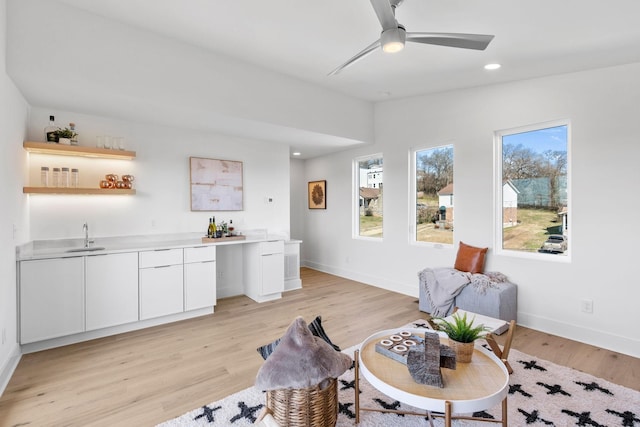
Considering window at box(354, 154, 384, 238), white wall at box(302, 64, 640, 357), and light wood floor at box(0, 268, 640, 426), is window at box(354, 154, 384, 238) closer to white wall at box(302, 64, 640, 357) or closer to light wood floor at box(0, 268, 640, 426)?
white wall at box(302, 64, 640, 357)

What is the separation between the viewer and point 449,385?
1.59 meters

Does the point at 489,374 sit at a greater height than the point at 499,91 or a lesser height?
lesser

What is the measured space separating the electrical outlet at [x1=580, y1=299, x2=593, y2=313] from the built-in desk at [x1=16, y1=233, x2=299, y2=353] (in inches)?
142

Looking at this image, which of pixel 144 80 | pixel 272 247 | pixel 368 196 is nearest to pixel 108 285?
pixel 272 247

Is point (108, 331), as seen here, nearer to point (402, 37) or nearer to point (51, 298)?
point (51, 298)

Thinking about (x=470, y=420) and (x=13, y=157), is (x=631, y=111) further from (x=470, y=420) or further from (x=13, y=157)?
(x=13, y=157)

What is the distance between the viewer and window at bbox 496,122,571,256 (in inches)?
131

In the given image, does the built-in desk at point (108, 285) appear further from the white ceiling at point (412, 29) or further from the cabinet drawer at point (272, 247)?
the white ceiling at point (412, 29)

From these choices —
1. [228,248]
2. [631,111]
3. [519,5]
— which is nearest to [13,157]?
[228,248]

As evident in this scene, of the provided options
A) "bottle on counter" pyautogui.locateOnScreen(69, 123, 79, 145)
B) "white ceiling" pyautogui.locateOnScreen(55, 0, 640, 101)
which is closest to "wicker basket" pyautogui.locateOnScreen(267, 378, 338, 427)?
"white ceiling" pyautogui.locateOnScreen(55, 0, 640, 101)

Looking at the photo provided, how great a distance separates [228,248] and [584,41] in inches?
177

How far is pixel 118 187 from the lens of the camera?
11.9 feet

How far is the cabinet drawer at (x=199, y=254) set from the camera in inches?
145

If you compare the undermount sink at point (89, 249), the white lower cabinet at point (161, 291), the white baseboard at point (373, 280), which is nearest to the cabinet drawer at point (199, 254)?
the white lower cabinet at point (161, 291)
